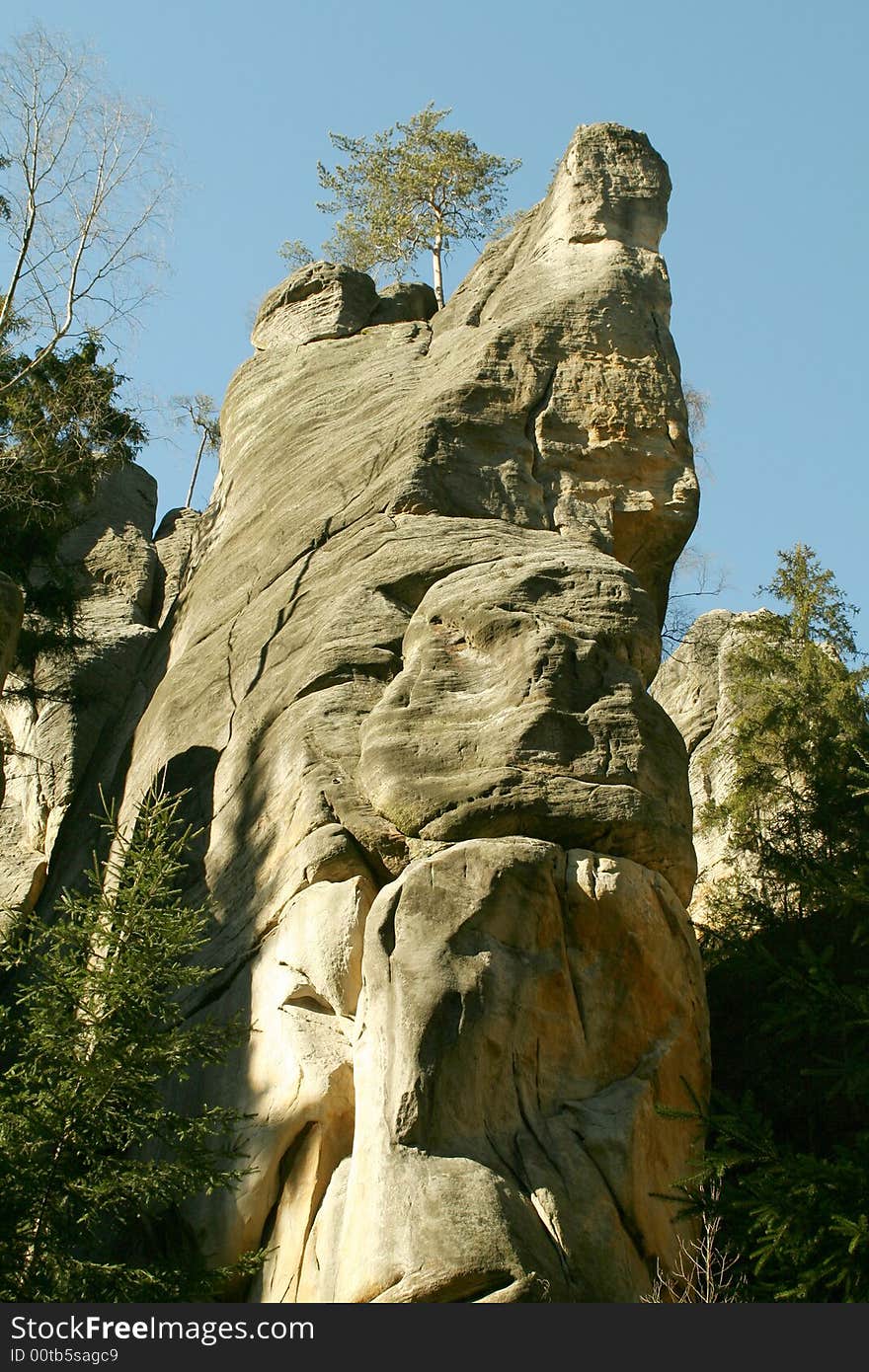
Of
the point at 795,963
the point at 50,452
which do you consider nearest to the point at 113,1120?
the point at 795,963

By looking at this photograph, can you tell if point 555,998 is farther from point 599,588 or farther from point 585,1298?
point 599,588

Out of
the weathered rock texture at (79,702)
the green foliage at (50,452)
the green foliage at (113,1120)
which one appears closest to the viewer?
the green foliage at (113,1120)

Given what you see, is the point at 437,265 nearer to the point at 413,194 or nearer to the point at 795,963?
the point at 413,194

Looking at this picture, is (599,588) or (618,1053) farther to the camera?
(599,588)

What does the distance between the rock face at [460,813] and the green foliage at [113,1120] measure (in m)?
0.46

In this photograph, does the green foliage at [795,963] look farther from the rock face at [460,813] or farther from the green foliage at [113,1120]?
the green foliage at [113,1120]

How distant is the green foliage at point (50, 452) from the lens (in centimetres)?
1830

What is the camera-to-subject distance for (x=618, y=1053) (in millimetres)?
10500

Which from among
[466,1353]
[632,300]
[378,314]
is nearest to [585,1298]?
[466,1353]

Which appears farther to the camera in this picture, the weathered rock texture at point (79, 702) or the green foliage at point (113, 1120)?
the weathered rock texture at point (79, 702)

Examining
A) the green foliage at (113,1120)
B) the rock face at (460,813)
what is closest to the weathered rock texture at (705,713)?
the rock face at (460,813)

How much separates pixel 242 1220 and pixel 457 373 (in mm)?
8872

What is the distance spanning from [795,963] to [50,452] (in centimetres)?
1055

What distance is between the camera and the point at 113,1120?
392 inches
